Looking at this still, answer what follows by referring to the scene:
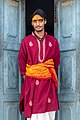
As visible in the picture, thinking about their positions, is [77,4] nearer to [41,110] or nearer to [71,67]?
[71,67]

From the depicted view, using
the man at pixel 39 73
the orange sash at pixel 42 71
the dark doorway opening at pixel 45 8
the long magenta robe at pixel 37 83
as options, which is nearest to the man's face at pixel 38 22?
the man at pixel 39 73

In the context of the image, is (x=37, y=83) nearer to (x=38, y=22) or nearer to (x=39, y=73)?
(x=39, y=73)

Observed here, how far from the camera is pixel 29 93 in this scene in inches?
194

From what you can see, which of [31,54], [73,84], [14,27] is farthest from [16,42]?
[73,84]

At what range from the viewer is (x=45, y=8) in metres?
6.21

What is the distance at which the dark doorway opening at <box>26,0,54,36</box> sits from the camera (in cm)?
600

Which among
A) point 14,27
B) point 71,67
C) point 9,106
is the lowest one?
point 9,106

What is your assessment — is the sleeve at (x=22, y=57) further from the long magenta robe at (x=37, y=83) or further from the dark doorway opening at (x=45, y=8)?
the dark doorway opening at (x=45, y=8)

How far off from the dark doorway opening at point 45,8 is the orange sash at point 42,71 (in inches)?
43.3

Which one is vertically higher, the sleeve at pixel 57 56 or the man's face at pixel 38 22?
the man's face at pixel 38 22

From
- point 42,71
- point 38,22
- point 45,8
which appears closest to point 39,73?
point 42,71

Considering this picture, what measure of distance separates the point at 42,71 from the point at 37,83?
146 mm

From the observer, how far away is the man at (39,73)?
4886mm

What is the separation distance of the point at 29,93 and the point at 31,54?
0.44 m
